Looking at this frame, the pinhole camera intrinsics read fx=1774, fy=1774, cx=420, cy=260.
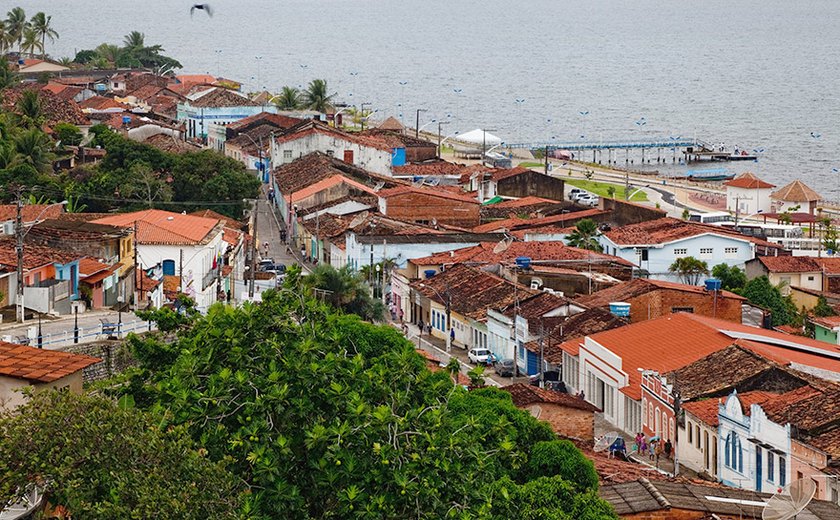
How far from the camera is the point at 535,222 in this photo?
64875 mm

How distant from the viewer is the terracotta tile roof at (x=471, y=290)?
151 ft

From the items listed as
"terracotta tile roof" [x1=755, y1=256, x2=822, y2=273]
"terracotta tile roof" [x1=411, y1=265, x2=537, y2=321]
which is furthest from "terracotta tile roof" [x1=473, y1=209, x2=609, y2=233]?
"terracotta tile roof" [x1=411, y1=265, x2=537, y2=321]

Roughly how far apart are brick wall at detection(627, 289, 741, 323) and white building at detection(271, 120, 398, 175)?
39.2 m

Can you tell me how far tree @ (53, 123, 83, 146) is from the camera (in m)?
77.3

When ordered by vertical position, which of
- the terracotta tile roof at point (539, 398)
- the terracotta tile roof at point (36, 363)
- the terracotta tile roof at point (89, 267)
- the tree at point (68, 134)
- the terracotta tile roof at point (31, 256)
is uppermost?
the terracotta tile roof at point (36, 363)

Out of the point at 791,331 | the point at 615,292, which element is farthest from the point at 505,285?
the point at 791,331

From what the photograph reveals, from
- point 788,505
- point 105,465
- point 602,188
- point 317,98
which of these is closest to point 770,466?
point 788,505

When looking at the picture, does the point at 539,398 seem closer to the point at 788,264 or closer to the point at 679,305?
the point at 679,305

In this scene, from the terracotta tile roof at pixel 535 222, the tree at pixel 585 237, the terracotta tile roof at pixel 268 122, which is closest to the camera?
the tree at pixel 585 237

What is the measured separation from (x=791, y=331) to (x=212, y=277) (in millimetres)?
15255

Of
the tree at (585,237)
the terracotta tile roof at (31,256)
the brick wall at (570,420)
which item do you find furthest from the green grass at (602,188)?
the terracotta tile roof at (31,256)

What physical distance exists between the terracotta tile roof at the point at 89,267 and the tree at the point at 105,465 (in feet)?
61.3

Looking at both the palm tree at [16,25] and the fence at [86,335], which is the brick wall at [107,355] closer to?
the fence at [86,335]

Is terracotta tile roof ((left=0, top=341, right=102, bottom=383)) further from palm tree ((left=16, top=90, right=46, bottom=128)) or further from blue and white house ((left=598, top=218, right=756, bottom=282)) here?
palm tree ((left=16, top=90, right=46, bottom=128))
